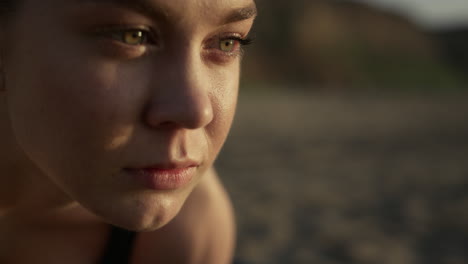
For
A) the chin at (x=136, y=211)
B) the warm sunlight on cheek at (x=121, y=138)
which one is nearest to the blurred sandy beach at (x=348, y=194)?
the chin at (x=136, y=211)

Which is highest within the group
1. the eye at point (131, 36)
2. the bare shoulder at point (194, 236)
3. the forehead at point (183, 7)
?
the forehead at point (183, 7)

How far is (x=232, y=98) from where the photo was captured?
1040 millimetres

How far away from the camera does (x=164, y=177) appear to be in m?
0.96

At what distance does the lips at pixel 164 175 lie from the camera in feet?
3.10

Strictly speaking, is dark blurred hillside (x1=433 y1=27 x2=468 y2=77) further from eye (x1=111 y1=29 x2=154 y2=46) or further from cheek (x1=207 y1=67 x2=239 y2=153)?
eye (x1=111 y1=29 x2=154 y2=46)

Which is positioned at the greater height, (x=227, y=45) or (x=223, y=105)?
(x=227, y=45)

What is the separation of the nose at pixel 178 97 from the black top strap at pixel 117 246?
1.90 feet

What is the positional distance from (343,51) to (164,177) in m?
29.5

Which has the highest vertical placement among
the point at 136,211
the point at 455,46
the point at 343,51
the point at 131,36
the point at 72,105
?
the point at 455,46

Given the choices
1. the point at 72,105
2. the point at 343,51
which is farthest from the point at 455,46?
the point at 72,105

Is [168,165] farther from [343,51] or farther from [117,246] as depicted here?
[343,51]

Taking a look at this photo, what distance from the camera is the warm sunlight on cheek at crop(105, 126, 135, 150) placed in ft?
2.95

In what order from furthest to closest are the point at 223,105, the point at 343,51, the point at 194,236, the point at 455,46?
1. the point at 455,46
2. the point at 343,51
3. the point at 194,236
4. the point at 223,105

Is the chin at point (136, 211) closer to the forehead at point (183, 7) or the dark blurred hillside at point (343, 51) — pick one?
the forehead at point (183, 7)
